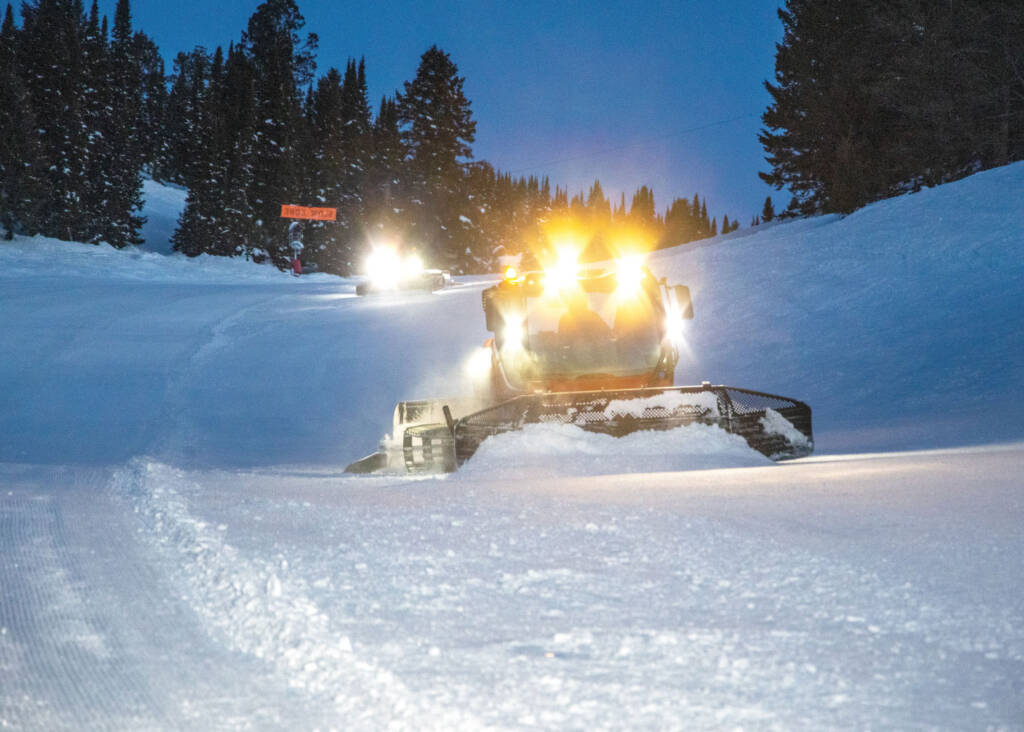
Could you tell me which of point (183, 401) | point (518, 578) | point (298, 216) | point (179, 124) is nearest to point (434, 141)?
point (298, 216)

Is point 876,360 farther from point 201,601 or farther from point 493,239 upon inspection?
point 493,239

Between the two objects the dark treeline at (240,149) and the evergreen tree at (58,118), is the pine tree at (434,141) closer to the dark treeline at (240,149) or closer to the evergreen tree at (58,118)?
the dark treeline at (240,149)

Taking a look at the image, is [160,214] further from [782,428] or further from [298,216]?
[782,428]

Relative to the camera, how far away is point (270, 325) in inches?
983

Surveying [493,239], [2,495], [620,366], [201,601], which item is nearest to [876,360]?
[620,366]

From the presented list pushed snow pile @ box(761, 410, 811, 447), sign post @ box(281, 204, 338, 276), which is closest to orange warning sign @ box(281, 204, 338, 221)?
sign post @ box(281, 204, 338, 276)

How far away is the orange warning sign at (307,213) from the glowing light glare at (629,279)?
2595 inches

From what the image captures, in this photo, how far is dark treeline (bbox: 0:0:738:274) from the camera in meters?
59.1

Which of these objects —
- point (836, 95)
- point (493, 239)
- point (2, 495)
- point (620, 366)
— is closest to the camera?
point (2, 495)

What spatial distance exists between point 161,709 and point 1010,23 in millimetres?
40357

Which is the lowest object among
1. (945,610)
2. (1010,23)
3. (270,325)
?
(945,610)

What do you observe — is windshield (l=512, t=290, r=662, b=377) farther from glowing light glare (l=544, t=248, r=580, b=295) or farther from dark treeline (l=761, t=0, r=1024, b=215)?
dark treeline (l=761, t=0, r=1024, b=215)

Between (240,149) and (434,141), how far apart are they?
56.9ft

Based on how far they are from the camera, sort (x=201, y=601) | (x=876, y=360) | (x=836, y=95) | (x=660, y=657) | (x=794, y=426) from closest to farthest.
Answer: (x=660, y=657) → (x=201, y=601) → (x=794, y=426) → (x=876, y=360) → (x=836, y=95)
